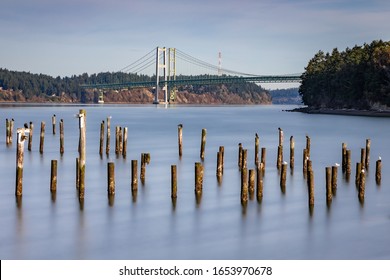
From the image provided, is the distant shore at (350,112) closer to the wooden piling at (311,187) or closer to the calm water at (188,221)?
the calm water at (188,221)

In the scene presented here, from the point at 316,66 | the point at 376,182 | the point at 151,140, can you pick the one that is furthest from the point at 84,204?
the point at 316,66

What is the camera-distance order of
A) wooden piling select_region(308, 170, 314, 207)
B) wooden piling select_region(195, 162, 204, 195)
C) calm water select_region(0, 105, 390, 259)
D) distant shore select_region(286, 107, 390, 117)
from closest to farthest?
1. calm water select_region(0, 105, 390, 259)
2. wooden piling select_region(308, 170, 314, 207)
3. wooden piling select_region(195, 162, 204, 195)
4. distant shore select_region(286, 107, 390, 117)

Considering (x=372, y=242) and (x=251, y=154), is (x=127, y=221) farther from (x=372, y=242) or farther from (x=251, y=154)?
(x=251, y=154)

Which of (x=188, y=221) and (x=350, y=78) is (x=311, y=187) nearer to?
(x=188, y=221)

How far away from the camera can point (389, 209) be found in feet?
69.9

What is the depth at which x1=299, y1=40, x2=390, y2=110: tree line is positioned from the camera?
9462 cm

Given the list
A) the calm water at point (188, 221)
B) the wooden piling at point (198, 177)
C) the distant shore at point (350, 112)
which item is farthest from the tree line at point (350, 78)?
the wooden piling at point (198, 177)

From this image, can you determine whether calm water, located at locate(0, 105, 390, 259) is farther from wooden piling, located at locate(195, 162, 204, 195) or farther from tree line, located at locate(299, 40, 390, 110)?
tree line, located at locate(299, 40, 390, 110)

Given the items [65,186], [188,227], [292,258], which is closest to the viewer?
[292,258]

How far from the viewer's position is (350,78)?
340ft

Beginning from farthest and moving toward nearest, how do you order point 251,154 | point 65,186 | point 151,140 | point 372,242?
point 151,140 < point 251,154 < point 65,186 < point 372,242

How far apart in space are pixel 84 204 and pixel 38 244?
15.5ft

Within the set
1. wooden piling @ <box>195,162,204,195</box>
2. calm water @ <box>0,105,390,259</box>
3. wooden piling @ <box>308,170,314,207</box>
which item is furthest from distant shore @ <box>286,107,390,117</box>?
wooden piling @ <box>308,170,314,207</box>

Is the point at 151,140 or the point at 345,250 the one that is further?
the point at 151,140
